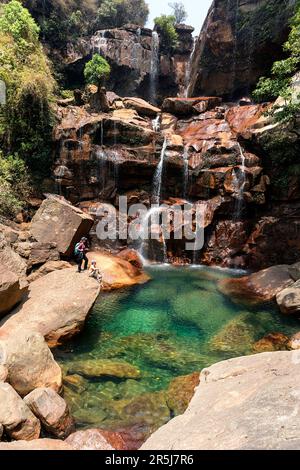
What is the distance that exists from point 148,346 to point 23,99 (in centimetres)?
1714

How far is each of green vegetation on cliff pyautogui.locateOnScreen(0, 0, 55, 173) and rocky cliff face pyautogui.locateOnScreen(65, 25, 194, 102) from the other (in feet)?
33.3

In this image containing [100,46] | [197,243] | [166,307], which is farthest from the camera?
[100,46]

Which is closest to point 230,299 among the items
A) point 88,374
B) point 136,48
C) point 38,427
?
point 88,374

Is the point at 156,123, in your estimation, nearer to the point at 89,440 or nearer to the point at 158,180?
the point at 158,180

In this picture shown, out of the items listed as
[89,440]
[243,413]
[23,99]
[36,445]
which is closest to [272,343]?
[243,413]

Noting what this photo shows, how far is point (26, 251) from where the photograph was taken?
14.3 metres

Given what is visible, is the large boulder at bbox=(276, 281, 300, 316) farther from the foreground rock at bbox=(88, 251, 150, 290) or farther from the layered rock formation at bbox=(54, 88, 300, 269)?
the foreground rock at bbox=(88, 251, 150, 290)

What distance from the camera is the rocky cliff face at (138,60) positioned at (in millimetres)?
31312

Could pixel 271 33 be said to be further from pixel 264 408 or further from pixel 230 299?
pixel 264 408

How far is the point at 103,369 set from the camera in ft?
28.3

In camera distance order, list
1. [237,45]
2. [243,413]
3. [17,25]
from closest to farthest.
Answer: [243,413], [17,25], [237,45]

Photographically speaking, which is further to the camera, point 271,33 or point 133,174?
point 271,33
